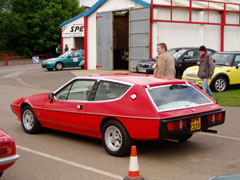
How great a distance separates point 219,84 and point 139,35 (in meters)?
8.22

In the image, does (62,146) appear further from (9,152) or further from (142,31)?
(142,31)

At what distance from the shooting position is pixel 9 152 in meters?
4.72

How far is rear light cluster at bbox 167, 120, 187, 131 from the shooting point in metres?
5.85

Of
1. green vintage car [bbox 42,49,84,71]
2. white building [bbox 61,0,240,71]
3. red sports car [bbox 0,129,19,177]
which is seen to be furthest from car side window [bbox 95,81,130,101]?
green vintage car [bbox 42,49,84,71]

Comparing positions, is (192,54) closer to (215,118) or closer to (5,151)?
(215,118)

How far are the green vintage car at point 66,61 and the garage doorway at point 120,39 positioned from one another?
12.6ft

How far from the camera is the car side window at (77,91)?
23.3ft

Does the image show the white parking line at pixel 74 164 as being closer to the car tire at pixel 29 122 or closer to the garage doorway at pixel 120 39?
the car tire at pixel 29 122

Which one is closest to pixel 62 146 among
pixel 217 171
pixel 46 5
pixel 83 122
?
pixel 83 122

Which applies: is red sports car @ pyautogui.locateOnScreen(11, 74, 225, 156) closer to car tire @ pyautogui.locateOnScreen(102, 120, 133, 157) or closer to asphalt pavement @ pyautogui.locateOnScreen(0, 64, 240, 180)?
car tire @ pyautogui.locateOnScreen(102, 120, 133, 157)

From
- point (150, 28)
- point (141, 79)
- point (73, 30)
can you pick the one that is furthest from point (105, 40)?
point (141, 79)

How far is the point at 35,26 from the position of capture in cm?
5719

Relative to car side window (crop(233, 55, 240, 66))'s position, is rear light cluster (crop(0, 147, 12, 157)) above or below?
below

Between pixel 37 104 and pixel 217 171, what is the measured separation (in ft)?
13.2
